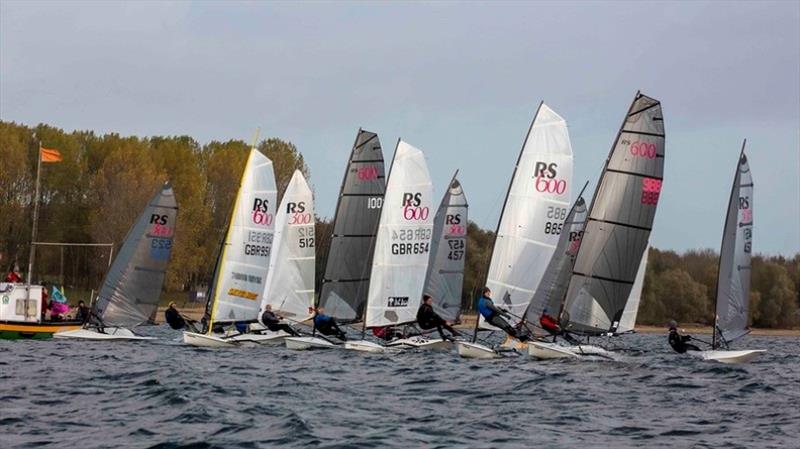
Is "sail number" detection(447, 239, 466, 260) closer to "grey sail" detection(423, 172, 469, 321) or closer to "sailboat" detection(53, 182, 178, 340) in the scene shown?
"grey sail" detection(423, 172, 469, 321)

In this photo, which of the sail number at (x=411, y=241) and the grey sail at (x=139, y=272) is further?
the grey sail at (x=139, y=272)

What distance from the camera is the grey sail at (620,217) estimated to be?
35938 millimetres

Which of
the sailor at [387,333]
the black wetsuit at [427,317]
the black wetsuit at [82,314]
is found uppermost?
the black wetsuit at [427,317]

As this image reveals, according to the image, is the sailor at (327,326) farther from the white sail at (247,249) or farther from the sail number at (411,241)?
the sail number at (411,241)

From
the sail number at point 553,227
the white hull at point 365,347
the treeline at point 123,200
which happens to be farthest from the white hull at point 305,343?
the treeline at point 123,200

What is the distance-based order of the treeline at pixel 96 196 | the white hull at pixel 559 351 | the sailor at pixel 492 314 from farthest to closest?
the treeline at pixel 96 196
the sailor at pixel 492 314
the white hull at pixel 559 351

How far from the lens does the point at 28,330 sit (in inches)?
1704

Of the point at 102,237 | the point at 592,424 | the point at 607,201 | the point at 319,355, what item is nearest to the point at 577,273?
the point at 607,201

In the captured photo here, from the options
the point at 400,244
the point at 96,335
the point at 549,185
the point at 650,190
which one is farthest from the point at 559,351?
the point at 96,335

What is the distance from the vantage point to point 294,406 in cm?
2397

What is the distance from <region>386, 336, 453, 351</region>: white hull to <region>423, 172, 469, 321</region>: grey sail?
885 cm

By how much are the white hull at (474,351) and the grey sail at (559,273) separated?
309 centimetres

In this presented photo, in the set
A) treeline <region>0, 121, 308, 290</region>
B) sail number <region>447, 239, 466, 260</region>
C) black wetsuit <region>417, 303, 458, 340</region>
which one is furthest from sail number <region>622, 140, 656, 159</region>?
treeline <region>0, 121, 308, 290</region>

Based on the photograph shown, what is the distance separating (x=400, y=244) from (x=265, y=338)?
495cm
